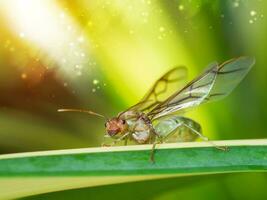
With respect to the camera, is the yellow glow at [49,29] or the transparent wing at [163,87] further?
the yellow glow at [49,29]

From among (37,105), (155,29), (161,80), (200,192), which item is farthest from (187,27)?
(200,192)

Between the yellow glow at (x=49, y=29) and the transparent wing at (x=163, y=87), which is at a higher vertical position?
the yellow glow at (x=49, y=29)

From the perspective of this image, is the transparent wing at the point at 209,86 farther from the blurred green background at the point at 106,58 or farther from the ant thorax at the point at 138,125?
the blurred green background at the point at 106,58

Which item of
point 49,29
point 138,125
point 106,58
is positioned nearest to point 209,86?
point 138,125

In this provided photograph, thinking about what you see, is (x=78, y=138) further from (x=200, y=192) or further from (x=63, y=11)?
(x=200, y=192)

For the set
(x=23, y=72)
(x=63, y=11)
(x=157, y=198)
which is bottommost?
(x=157, y=198)

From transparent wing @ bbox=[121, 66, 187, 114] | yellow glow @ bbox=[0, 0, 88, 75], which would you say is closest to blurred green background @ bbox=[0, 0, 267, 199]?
yellow glow @ bbox=[0, 0, 88, 75]

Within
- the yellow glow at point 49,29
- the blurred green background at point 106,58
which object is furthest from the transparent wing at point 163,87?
the yellow glow at point 49,29
